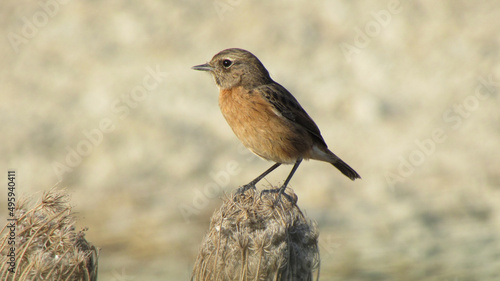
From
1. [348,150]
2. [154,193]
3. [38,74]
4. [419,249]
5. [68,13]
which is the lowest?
[419,249]

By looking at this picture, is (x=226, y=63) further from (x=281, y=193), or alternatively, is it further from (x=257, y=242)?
(x=257, y=242)

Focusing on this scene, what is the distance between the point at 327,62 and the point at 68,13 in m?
7.09

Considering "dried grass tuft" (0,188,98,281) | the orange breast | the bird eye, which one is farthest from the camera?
the bird eye

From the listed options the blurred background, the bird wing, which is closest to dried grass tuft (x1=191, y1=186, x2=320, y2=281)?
the bird wing

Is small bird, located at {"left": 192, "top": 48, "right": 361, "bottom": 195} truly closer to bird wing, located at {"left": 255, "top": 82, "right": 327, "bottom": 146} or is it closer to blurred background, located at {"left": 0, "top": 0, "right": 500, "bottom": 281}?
bird wing, located at {"left": 255, "top": 82, "right": 327, "bottom": 146}

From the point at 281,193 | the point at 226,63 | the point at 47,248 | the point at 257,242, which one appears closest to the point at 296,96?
the point at 226,63

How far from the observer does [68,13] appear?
21.7 metres

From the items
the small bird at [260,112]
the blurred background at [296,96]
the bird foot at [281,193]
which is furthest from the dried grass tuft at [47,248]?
the blurred background at [296,96]

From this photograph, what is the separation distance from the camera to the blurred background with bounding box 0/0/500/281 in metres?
15.6

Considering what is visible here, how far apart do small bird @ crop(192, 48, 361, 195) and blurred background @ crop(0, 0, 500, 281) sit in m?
5.21

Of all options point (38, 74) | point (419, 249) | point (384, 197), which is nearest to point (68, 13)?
point (38, 74)

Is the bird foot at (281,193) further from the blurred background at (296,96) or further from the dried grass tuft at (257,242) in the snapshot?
the blurred background at (296,96)

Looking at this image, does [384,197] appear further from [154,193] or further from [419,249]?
[154,193]

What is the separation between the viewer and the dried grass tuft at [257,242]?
20.8 feet
